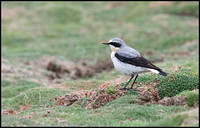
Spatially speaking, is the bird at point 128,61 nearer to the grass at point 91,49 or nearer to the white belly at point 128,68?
the white belly at point 128,68

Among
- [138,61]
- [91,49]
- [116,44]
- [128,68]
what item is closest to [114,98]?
[128,68]

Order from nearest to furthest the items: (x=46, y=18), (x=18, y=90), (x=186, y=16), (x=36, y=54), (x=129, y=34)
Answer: (x=18, y=90)
(x=36, y=54)
(x=129, y=34)
(x=186, y=16)
(x=46, y=18)

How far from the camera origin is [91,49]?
22.6 meters

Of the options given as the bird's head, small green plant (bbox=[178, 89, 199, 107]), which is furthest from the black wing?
small green plant (bbox=[178, 89, 199, 107])

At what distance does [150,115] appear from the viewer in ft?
25.6

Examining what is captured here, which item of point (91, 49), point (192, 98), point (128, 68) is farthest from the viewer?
point (91, 49)

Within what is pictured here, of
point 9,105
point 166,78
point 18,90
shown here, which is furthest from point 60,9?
point 166,78

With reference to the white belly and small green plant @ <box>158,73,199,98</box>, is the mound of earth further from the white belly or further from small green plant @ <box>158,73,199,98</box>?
the white belly

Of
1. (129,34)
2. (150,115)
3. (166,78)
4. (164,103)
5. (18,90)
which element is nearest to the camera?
(150,115)

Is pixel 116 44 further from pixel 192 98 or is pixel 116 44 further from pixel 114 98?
pixel 192 98

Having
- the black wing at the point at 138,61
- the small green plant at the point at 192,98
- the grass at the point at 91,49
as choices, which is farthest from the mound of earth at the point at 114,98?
the black wing at the point at 138,61

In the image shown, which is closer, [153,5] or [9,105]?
[9,105]

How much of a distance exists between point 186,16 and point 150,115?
818 inches

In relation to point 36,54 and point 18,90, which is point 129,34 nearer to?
point 36,54
